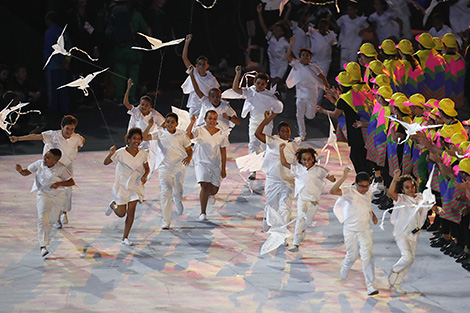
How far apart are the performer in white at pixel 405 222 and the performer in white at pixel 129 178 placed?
3089 mm

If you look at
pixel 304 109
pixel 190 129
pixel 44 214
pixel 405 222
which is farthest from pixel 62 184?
pixel 304 109

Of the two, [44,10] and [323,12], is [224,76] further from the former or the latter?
[44,10]

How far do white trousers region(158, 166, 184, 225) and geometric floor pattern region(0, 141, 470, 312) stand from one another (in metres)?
0.27

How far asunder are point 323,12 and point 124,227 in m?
9.79

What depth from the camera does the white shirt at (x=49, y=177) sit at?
10906 mm

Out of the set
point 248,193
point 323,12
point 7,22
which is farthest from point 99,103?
point 248,193

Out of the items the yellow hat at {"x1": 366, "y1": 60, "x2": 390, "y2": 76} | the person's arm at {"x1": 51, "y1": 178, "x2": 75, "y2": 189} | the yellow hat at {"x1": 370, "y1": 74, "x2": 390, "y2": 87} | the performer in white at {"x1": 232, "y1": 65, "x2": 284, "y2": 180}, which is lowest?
the person's arm at {"x1": 51, "y1": 178, "x2": 75, "y2": 189}

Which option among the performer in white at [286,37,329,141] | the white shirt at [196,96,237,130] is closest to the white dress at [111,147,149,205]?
the white shirt at [196,96,237,130]

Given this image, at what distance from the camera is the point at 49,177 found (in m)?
10.9

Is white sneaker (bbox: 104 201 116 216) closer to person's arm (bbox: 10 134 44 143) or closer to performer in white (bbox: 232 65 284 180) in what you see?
person's arm (bbox: 10 134 44 143)

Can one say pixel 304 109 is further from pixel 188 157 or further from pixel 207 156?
pixel 188 157

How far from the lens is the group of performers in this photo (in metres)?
9.91

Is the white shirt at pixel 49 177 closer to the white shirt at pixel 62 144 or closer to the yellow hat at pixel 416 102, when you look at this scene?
the white shirt at pixel 62 144

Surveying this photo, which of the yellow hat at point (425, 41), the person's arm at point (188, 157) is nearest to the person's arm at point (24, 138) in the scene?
the person's arm at point (188, 157)
